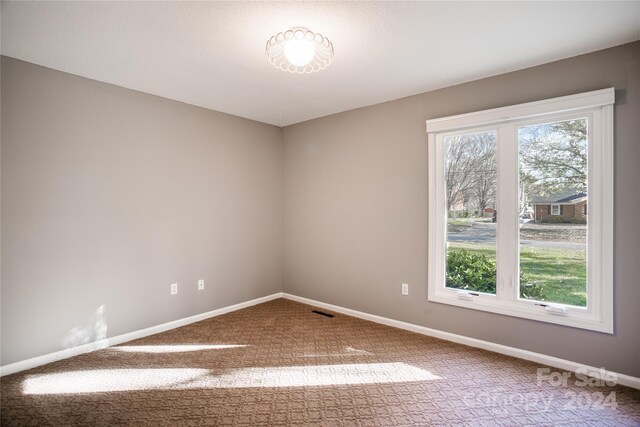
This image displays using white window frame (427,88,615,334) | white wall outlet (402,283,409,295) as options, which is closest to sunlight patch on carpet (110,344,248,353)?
white wall outlet (402,283,409,295)

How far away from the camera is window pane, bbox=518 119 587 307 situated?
8.14ft

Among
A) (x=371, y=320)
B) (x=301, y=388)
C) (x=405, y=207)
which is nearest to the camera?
(x=301, y=388)

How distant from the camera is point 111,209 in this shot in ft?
9.66

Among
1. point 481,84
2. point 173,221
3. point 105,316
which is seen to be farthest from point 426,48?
point 105,316

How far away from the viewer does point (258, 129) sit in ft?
13.9

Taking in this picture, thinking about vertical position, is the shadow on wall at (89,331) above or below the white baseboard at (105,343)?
above

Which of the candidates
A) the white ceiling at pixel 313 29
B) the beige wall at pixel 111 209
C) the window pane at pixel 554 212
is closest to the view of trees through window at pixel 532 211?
the window pane at pixel 554 212

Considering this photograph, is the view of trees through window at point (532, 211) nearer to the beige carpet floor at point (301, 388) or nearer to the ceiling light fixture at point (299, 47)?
the beige carpet floor at point (301, 388)

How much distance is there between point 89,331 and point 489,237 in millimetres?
3683

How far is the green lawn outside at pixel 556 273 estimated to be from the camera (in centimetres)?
248

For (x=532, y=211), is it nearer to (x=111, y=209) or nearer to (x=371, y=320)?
(x=371, y=320)

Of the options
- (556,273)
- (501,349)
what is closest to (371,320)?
(501,349)

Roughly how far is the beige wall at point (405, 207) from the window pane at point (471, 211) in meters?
0.24

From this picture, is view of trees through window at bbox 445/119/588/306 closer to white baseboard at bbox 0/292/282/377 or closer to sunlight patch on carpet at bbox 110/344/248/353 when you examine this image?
sunlight patch on carpet at bbox 110/344/248/353
